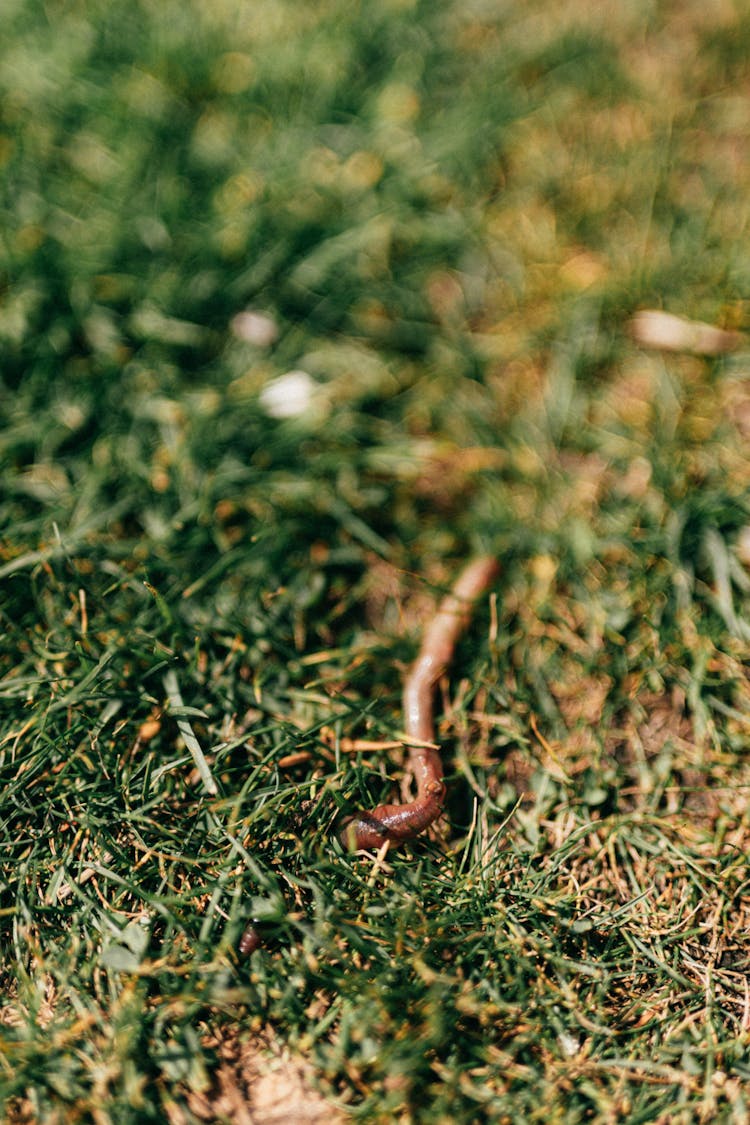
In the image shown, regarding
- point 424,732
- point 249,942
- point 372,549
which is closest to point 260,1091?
point 249,942

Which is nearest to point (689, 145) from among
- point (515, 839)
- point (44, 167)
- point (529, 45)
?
point (529, 45)

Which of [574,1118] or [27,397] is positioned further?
[27,397]

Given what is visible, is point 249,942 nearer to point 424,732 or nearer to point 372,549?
point 424,732

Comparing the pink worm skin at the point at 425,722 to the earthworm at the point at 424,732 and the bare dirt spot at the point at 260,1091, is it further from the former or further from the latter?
the bare dirt spot at the point at 260,1091

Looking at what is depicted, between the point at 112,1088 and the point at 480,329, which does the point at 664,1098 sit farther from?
the point at 480,329

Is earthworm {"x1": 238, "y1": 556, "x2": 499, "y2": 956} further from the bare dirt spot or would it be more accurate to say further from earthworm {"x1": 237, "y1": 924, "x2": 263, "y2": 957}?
the bare dirt spot

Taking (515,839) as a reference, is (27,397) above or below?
above

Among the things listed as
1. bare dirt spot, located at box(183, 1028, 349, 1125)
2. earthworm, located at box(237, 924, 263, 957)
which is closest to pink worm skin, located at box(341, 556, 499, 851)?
earthworm, located at box(237, 924, 263, 957)
